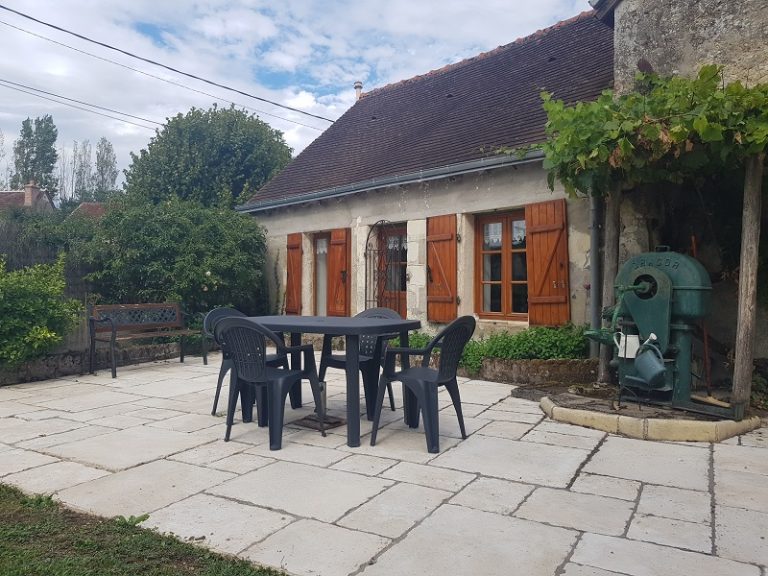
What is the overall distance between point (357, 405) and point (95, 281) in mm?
6501

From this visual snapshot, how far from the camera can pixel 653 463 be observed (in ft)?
12.4

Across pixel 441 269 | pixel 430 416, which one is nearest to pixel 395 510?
pixel 430 416

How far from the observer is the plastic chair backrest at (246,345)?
400 cm

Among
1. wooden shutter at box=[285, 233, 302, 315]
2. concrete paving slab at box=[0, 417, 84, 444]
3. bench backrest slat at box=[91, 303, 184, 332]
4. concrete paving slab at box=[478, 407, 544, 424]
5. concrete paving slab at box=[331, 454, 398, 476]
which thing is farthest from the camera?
wooden shutter at box=[285, 233, 302, 315]

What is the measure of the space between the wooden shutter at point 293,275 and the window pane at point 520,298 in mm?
4251

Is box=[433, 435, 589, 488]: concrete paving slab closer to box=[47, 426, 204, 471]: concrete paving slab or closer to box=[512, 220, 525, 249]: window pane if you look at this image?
box=[47, 426, 204, 471]: concrete paving slab

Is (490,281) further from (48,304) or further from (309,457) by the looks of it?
(48,304)

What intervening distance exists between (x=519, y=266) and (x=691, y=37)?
3237mm

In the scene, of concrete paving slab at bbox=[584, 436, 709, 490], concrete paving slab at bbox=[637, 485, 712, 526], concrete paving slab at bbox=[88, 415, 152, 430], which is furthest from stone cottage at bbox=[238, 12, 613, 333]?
concrete paving slab at bbox=[88, 415, 152, 430]

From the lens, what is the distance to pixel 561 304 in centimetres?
691

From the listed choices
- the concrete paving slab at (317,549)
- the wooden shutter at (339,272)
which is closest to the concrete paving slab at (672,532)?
the concrete paving slab at (317,549)

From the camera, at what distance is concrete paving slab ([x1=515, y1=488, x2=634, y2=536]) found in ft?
9.10

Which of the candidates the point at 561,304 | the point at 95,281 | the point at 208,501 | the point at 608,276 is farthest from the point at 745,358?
the point at 95,281

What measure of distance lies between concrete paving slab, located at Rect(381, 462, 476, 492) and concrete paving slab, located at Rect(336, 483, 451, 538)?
0.09 meters
